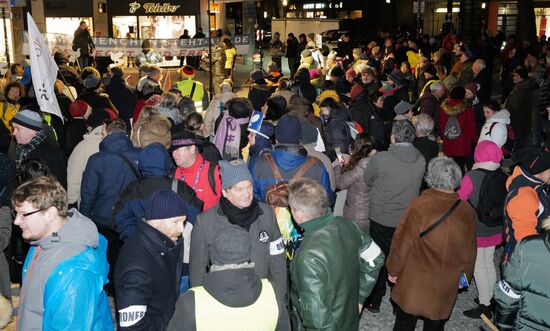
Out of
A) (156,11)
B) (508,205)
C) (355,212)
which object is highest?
→ (156,11)

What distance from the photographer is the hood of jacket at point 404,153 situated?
580cm

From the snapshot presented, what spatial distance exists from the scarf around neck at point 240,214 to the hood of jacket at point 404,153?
1.95 m

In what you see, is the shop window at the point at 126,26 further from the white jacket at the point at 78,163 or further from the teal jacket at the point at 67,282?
the teal jacket at the point at 67,282

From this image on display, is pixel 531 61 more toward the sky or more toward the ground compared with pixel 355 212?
more toward the sky

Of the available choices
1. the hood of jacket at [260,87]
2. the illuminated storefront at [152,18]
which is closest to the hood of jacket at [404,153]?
the hood of jacket at [260,87]

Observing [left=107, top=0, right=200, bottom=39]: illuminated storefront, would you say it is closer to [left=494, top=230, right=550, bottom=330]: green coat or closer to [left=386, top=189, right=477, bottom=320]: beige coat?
[left=386, top=189, right=477, bottom=320]: beige coat

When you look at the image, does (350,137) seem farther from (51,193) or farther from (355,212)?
(51,193)

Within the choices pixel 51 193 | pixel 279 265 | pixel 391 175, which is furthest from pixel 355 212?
pixel 51 193

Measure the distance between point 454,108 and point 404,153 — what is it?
11.6 ft

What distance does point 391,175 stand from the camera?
5777mm

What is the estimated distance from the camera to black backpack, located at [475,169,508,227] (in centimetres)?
556

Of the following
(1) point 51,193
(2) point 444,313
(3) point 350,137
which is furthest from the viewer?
(3) point 350,137

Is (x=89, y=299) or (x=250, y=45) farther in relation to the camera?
(x=250, y=45)

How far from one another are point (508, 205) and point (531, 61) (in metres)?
10.9
